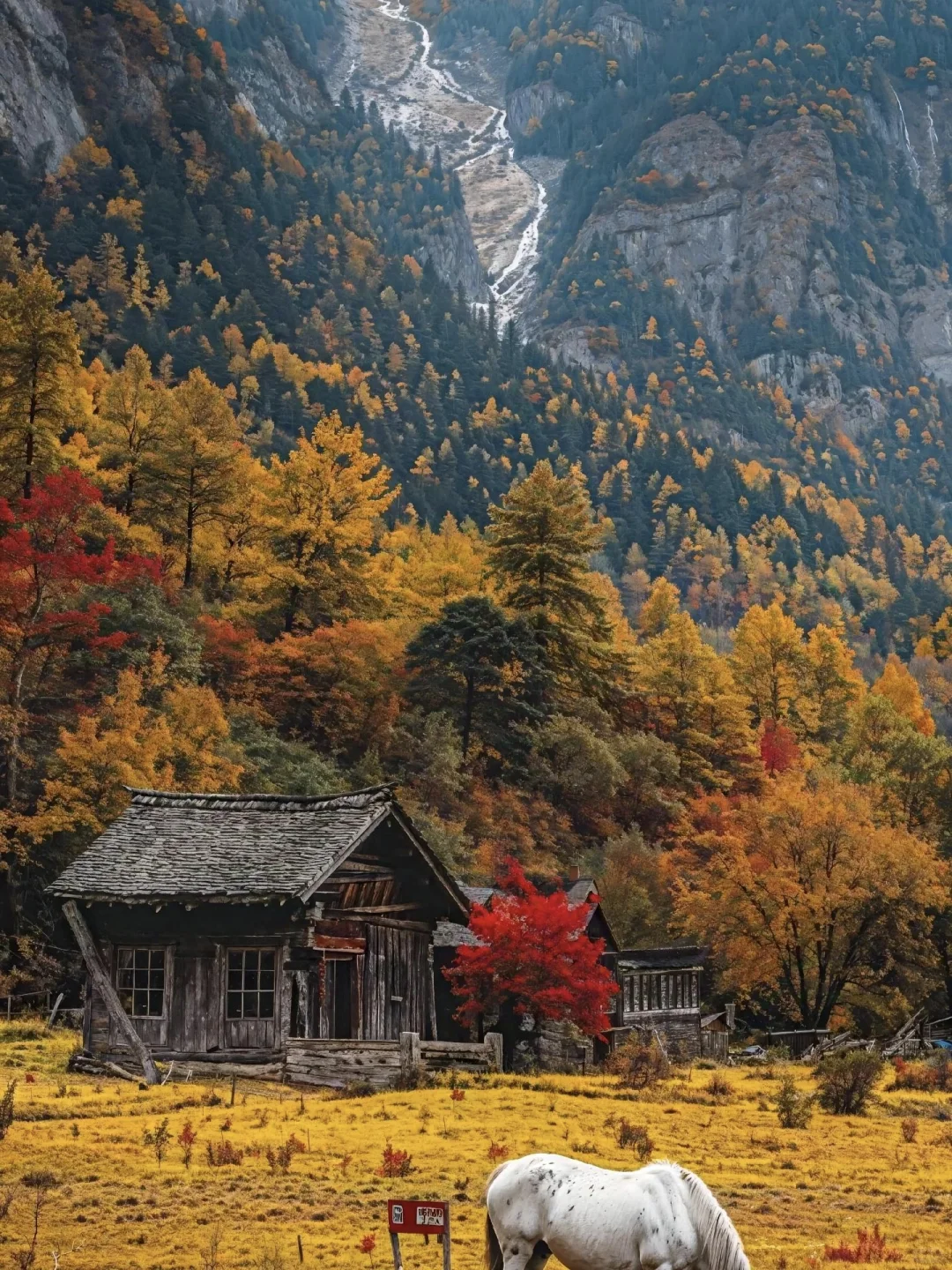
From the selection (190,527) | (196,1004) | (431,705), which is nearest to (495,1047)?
(196,1004)

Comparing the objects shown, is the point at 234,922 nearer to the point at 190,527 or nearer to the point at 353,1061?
the point at 353,1061

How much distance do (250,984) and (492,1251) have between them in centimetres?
1808

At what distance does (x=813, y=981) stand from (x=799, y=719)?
4289 cm

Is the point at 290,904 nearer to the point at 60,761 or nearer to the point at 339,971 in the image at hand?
the point at 339,971

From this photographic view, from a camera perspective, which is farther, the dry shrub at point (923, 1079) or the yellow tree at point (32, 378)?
the yellow tree at point (32, 378)

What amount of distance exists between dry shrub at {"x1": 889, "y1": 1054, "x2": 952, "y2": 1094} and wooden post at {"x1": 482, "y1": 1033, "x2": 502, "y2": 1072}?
11824 mm

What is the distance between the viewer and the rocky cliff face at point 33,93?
186 metres

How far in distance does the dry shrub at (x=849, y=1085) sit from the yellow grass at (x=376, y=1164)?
1.94 feet

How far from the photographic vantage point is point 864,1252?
688 inches

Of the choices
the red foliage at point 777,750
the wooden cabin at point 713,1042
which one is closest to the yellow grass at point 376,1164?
the wooden cabin at point 713,1042

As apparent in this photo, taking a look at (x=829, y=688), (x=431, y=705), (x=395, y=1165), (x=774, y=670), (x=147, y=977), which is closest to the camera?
(x=395, y=1165)

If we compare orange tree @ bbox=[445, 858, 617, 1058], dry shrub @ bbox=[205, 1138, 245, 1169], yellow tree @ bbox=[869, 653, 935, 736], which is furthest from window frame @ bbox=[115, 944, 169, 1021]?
yellow tree @ bbox=[869, 653, 935, 736]

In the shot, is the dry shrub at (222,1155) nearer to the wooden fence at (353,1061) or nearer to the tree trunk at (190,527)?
the wooden fence at (353,1061)

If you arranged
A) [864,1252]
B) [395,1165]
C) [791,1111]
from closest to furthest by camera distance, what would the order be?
1. [864,1252]
2. [395,1165]
3. [791,1111]
